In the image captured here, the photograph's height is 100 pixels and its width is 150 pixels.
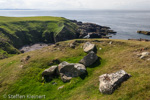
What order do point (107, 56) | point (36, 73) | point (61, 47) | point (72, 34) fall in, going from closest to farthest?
1. point (36, 73)
2. point (107, 56)
3. point (61, 47)
4. point (72, 34)

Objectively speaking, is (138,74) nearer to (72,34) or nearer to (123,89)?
(123,89)

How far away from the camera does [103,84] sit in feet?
56.3

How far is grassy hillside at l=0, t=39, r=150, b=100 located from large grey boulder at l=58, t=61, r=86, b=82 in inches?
43.7

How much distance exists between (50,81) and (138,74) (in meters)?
17.4

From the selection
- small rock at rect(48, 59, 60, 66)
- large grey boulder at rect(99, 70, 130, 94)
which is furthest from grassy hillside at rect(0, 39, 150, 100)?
small rock at rect(48, 59, 60, 66)

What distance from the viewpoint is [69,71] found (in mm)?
24562

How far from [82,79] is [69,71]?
3685 millimetres

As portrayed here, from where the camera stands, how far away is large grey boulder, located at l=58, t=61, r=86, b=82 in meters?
23.5

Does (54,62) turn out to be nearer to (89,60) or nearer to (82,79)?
(89,60)

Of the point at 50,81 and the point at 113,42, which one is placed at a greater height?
the point at 113,42

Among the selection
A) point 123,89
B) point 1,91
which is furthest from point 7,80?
point 123,89

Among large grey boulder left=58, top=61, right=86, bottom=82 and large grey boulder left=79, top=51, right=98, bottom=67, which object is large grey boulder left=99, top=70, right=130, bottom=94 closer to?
large grey boulder left=58, top=61, right=86, bottom=82

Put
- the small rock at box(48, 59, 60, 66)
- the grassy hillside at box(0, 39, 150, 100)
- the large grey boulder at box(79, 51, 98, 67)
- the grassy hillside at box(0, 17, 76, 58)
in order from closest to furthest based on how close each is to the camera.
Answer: the grassy hillside at box(0, 39, 150, 100) → the large grey boulder at box(79, 51, 98, 67) → the small rock at box(48, 59, 60, 66) → the grassy hillside at box(0, 17, 76, 58)

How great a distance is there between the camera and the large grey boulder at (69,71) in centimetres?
2345
